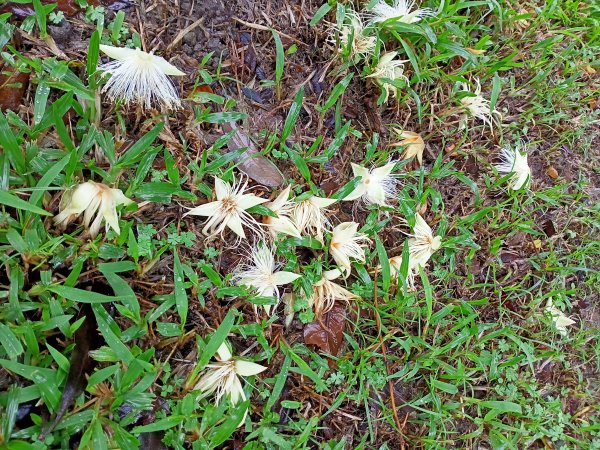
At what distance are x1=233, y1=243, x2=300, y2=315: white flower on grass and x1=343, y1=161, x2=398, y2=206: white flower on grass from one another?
14.8 inches

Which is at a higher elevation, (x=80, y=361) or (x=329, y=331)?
(x=80, y=361)

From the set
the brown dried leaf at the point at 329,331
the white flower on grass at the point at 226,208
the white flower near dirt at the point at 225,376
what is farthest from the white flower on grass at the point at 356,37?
the white flower near dirt at the point at 225,376

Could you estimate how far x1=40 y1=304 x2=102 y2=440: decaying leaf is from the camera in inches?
51.7

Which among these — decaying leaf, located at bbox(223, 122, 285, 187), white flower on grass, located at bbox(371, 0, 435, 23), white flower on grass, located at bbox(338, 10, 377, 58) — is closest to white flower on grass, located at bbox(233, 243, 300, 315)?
decaying leaf, located at bbox(223, 122, 285, 187)

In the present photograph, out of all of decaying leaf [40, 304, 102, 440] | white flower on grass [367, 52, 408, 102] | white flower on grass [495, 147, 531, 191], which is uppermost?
white flower on grass [367, 52, 408, 102]

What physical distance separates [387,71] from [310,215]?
0.65 metres

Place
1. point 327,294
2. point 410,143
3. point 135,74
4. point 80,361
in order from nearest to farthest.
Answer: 1. point 80,361
2. point 135,74
3. point 327,294
4. point 410,143

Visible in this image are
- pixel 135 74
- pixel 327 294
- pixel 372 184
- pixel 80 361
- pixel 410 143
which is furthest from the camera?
pixel 410 143

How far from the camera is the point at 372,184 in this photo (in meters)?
1.85

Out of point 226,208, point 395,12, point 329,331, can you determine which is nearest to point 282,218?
point 226,208

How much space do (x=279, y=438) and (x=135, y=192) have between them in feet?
2.87

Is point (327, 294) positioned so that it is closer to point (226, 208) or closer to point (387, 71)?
point (226, 208)

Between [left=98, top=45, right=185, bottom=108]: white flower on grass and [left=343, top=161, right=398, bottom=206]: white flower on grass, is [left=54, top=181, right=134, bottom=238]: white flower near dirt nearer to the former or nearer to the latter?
[left=98, top=45, right=185, bottom=108]: white flower on grass

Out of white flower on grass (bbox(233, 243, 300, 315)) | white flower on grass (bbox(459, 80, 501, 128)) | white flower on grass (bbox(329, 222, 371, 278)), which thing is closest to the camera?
white flower on grass (bbox(233, 243, 300, 315))
